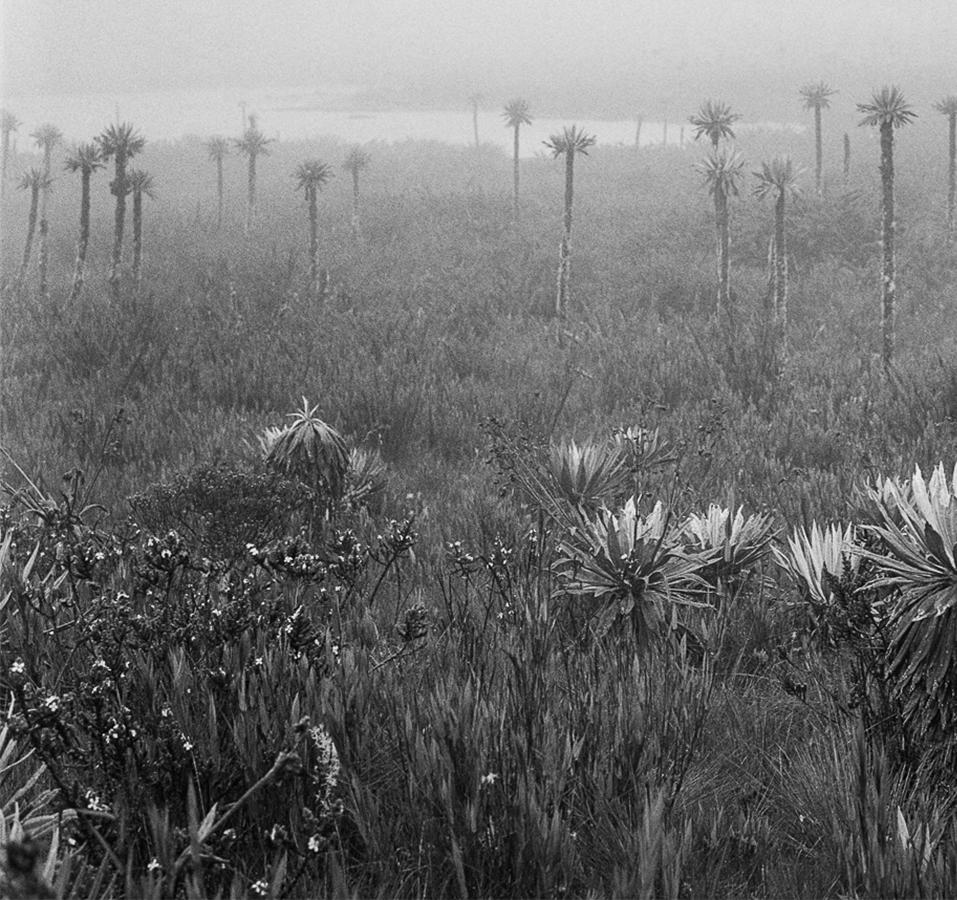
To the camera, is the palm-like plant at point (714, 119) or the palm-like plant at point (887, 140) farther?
the palm-like plant at point (714, 119)

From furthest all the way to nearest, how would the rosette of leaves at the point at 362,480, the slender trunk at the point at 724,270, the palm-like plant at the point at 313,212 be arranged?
the slender trunk at the point at 724,270, the palm-like plant at the point at 313,212, the rosette of leaves at the point at 362,480

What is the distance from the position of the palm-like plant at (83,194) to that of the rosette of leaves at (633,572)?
37.4ft

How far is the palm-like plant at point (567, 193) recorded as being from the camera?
61.2ft

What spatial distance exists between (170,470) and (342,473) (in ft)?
4.11

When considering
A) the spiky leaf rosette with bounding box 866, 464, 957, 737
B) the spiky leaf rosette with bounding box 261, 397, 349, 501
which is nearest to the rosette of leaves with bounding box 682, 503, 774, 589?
the spiky leaf rosette with bounding box 866, 464, 957, 737

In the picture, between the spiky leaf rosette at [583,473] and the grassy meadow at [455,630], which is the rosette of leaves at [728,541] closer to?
the grassy meadow at [455,630]

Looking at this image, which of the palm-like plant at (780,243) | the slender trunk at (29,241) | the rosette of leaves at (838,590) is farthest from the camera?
the slender trunk at (29,241)

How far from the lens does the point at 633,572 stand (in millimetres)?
3480

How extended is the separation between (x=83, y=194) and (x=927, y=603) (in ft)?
52.8

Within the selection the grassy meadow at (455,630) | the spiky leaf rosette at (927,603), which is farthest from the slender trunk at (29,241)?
the spiky leaf rosette at (927,603)

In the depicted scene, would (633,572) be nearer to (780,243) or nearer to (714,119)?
(780,243)

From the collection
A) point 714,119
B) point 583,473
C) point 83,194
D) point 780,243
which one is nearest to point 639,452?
point 583,473

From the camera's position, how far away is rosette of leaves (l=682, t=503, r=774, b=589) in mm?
4090

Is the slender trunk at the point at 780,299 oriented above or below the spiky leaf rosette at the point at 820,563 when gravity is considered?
above
